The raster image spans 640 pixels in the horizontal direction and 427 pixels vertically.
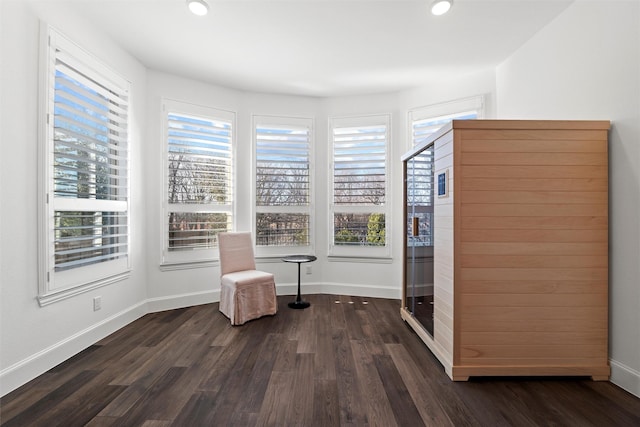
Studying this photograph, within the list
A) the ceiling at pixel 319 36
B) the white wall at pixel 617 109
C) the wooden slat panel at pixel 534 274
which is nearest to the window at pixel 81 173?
the ceiling at pixel 319 36

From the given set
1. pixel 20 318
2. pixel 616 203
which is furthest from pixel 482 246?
pixel 20 318

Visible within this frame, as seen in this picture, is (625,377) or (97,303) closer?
(625,377)

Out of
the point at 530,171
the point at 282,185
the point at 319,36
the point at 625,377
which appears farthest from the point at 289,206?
the point at 625,377

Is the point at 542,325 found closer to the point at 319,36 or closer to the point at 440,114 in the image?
the point at 440,114

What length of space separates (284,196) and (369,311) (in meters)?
1.86

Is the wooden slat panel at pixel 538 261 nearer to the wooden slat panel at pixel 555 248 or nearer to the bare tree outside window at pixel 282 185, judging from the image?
the wooden slat panel at pixel 555 248

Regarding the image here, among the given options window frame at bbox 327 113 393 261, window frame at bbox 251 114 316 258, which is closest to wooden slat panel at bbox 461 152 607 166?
window frame at bbox 327 113 393 261

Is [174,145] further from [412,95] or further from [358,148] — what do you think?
[412,95]

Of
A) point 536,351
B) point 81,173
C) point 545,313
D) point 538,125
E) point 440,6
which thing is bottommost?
point 536,351

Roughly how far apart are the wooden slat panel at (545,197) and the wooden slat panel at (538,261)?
377 millimetres

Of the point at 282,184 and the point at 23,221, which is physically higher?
the point at 282,184

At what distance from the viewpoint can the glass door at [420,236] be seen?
2549mm

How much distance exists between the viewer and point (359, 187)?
13.5ft

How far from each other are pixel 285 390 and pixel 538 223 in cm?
203
